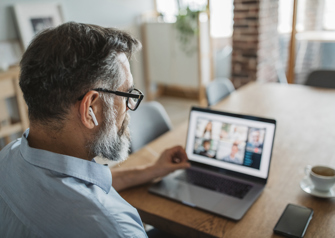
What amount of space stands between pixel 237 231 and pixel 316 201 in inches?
13.7

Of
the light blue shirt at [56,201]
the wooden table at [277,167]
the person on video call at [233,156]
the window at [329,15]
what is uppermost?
the window at [329,15]

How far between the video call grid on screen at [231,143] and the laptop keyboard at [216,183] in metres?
0.06

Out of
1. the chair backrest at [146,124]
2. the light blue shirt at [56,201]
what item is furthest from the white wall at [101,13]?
the light blue shirt at [56,201]

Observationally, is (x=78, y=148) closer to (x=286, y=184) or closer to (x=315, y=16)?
(x=286, y=184)

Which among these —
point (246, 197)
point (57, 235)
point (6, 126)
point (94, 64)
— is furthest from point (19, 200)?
point (6, 126)

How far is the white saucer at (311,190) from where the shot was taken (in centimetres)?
120

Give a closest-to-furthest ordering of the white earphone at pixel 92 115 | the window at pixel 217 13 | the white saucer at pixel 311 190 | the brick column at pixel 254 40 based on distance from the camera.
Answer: the white earphone at pixel 92 115 < the white saucer at pixel 311 190 < the brick column at pixel 254 40 < the window at pixel 217 13

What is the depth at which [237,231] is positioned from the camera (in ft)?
3.48

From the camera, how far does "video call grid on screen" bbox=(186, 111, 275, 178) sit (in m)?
1.31

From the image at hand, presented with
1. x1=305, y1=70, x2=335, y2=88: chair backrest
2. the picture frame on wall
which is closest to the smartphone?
x1=305, y1=70, x2=335, y2=88: chair backrest

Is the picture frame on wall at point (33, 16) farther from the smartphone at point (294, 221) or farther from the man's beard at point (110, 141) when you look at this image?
the smartphone at point (294, 221)

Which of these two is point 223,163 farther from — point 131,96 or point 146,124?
point 146,124

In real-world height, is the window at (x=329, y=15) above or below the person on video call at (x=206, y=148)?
above

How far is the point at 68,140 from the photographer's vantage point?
92 centimetres
